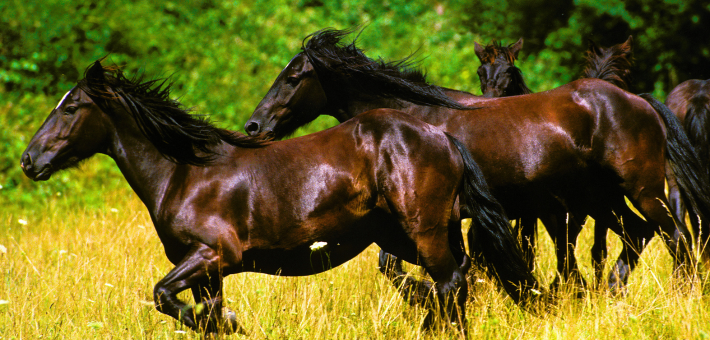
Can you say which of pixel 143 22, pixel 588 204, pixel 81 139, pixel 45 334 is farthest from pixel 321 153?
pixel 143 22

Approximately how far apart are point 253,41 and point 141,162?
1063 centimetres

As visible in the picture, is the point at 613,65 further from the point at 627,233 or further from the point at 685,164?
the point at 627,233

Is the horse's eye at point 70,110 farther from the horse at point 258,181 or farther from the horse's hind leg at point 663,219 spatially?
the horse's hind leg at point 663,219

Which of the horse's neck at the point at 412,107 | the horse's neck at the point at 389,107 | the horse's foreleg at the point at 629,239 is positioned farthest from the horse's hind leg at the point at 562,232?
the horse's neck at the point at 389,107

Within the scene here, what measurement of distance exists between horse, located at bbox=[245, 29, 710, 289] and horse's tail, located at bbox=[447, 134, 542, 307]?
703 mm

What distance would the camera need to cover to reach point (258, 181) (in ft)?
12.6

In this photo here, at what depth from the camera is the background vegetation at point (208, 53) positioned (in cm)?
713

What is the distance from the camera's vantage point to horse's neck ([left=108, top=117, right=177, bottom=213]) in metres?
3.87

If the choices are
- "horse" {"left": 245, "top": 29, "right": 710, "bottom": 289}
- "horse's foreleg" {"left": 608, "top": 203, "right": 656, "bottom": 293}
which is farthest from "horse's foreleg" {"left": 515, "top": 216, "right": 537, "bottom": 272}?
"horse's foreleg" {"left": 608, "top": 203, "right": 656, "bottom": 293}

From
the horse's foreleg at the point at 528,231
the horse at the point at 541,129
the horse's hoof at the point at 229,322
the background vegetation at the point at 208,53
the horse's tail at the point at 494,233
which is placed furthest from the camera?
the background vegetation at the point at 208,53

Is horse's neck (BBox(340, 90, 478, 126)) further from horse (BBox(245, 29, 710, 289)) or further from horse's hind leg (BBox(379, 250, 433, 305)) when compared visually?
horse's hind leg (BBox(379, 250, 433, 305))

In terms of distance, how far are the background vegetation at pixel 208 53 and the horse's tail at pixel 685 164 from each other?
58 centimetres

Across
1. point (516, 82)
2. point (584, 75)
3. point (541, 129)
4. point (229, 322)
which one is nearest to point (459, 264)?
point (541, 129)

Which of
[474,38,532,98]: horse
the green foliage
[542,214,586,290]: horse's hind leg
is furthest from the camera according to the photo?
the green foliage
